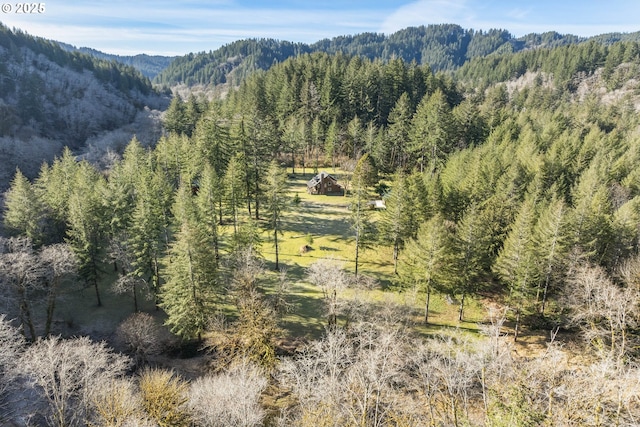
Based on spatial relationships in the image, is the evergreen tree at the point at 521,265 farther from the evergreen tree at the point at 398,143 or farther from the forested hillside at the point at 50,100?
the forested hillside at the point at 50,100

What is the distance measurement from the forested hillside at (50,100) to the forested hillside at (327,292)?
46912 millimetres

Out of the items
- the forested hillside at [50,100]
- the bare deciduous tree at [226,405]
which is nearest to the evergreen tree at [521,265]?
the bare deciduous tree at [226,405]

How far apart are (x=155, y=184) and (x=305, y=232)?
21162mm

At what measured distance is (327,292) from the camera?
121 ft

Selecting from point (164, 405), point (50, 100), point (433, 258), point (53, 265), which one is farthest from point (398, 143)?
point (50, 100)

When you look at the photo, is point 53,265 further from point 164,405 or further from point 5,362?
point 164,405

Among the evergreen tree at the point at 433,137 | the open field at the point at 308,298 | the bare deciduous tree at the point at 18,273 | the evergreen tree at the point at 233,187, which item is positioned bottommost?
the open field at the point at 308,298

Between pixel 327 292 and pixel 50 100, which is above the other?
pixel 50 100

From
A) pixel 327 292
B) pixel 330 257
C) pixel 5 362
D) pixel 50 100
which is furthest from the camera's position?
pixel 50 100

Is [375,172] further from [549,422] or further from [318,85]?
[549,422]

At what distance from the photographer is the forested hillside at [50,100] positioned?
9081 cm

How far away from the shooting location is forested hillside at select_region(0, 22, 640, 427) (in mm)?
20906

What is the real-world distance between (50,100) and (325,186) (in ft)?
324

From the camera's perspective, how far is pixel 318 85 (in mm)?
101688
